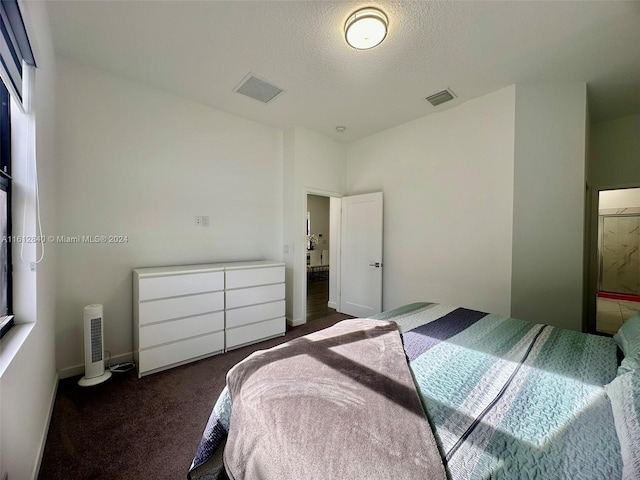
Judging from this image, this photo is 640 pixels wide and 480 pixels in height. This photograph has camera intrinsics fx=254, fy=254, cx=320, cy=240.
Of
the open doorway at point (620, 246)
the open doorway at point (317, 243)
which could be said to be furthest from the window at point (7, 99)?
the open doorway at point (620, 246)

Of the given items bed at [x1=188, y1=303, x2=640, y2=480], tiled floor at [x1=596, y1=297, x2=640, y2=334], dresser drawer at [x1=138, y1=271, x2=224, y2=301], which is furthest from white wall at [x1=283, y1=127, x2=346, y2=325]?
tiled floor at [x1=596, y1=297, x2=640, y2=334]

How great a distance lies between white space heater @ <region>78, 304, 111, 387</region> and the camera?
7.13 feet

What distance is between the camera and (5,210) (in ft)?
4.38

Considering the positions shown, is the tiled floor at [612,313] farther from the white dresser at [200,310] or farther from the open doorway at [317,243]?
the open doorway at [317,243]

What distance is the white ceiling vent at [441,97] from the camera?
9.09 feet

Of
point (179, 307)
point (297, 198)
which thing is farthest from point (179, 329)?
point (297, 198)

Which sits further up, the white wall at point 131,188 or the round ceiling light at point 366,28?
the round ceiling light at point 366,28

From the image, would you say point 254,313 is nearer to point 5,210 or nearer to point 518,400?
point 5,210

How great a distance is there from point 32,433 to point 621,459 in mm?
2453

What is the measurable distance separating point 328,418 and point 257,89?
297 cm

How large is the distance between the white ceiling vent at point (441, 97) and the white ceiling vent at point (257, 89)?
169cm

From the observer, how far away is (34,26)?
58.4 inches

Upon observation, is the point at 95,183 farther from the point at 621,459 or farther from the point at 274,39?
the point at 621,459

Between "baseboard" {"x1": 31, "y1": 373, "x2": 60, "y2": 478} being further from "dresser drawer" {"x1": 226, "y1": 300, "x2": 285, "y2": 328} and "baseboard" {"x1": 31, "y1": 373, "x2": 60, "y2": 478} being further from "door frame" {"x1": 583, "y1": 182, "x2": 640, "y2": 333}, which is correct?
"door frame" {"x1": 583, "y1": 182, "x2": 640, "y2": 333}
